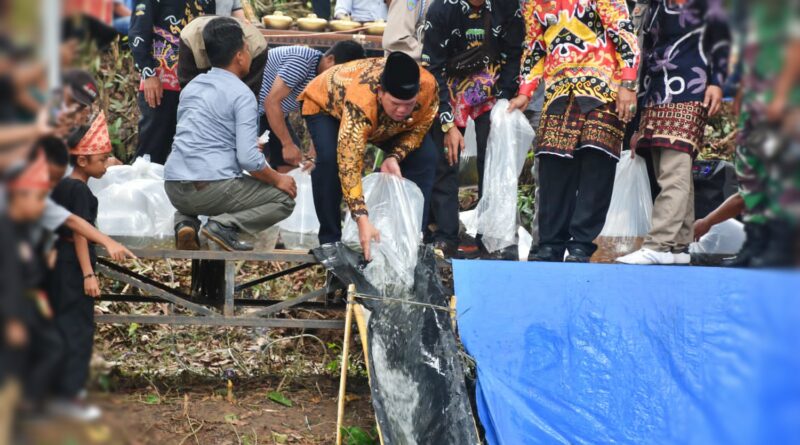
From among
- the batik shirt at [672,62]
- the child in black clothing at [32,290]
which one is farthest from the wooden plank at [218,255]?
the child in black clothing at [32,290]

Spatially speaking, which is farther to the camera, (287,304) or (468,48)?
(468,48)

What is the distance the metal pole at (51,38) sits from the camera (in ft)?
3.54

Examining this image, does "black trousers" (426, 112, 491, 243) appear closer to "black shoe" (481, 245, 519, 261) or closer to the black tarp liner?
"black shoe" (481, 245, 519, 261)

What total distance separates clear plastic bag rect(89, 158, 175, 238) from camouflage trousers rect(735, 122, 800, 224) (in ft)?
13.1

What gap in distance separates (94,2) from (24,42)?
231 mm

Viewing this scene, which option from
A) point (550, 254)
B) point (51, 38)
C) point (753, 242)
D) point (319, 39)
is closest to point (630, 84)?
point (550, 254)

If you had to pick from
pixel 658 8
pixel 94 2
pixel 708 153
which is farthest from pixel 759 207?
pixel 708 153

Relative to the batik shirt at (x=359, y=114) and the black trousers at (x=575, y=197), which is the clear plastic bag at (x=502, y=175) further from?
the batik shirt at (x=359, y=114)

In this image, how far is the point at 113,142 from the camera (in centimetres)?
785

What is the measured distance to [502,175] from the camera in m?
5.19

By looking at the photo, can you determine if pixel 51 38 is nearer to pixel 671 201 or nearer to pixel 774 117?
pixel 774 117

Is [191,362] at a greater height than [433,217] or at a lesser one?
lesser

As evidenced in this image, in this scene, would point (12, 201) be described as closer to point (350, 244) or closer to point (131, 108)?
point (350, 244)

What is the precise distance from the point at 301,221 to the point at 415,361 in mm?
1293
